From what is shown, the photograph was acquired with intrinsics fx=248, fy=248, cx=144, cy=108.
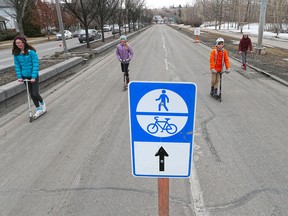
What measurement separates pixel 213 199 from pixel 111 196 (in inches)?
51.9

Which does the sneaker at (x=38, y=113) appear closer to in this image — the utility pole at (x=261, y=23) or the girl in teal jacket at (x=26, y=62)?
the girl in teal jacket at (x=26, y=62)

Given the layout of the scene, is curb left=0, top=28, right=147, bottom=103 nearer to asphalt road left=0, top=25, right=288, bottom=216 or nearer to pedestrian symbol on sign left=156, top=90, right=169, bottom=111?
asphalt road left=0, top=25, right=288, bottom=216

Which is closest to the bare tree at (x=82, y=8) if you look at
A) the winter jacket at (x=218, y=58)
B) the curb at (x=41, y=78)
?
the curb at (x=41, y=78)

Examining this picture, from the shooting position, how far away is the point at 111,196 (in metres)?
3.27

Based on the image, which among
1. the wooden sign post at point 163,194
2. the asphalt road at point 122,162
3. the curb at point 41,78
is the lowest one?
the asphalt road at point 122,162

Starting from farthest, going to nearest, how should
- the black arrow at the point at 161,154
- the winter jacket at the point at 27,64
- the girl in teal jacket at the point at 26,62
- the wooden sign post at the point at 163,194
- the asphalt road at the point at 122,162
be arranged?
1. the winter jacket at the point at 27,64
2. the girl in teal jacket at the point at 26,62
3. the asphalt road at the point at 122,162
4. the wooden sign post at the point at 163,194
5. the black arrow at the point at 161,154

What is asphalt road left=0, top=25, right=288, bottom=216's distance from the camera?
10.2 feet

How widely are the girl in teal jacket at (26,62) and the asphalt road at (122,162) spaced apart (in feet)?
3.02

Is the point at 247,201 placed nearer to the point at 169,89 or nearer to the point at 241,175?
the point at 241,175

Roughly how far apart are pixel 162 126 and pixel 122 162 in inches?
104

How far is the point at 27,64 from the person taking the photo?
5965 mm

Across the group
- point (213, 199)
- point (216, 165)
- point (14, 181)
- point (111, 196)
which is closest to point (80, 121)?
point (14, 181)

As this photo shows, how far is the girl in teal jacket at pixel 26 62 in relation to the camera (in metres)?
5.75

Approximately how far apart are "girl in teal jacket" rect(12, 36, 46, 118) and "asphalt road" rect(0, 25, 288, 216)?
0.92 metres
